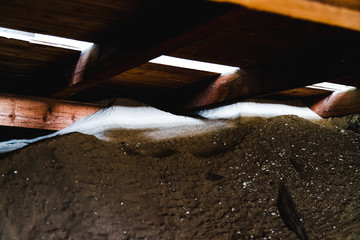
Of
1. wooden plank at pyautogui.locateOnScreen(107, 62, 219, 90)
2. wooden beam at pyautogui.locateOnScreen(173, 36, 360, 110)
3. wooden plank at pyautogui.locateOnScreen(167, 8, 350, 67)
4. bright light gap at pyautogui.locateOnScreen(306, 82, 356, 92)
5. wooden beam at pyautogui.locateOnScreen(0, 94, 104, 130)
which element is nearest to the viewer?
wooden plank at pyautogui.locateOnScreen(167, 8, 350, 67)

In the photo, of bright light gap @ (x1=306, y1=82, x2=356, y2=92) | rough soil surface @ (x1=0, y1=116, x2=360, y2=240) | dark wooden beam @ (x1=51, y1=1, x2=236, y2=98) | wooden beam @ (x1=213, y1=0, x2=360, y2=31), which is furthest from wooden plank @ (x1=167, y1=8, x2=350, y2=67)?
bright light gap @ (x1=306, y1=82, x2=356, y2=92)

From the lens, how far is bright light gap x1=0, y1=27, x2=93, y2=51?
394 cm

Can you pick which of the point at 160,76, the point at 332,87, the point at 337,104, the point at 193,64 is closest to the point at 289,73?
the point at 193,64

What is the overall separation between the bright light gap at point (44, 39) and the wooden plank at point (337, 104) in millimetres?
3997

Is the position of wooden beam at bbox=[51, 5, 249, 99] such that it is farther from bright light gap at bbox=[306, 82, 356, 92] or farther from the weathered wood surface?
bright light gap at bbox=[306, 82, 356, 92]

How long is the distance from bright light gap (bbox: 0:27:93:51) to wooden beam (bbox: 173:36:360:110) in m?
1.90

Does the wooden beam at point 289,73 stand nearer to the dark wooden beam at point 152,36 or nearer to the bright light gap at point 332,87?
the bright light gap at point 332,87

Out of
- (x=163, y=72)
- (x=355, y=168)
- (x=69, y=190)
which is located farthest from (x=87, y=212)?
(x=355, y=168)

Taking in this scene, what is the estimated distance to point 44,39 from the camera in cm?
402

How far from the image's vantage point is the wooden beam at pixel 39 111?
582cm

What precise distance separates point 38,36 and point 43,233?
203 centimetres

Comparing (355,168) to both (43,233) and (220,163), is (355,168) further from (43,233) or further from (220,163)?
(43,233)

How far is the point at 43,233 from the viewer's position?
10.0 ft

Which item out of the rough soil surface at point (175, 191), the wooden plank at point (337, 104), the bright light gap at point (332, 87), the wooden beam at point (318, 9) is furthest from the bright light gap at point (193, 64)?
the wooden beam at point (318, 9)
